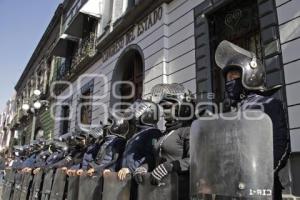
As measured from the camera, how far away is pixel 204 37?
26.7ft

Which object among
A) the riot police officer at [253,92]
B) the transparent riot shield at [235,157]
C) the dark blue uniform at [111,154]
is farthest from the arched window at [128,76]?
the transparent riot shield at [235,157]

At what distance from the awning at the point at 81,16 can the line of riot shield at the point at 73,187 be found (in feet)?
33.5

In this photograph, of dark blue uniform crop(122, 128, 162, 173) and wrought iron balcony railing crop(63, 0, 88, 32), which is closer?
dark blue uniform crop(122, 128, 162, 173)

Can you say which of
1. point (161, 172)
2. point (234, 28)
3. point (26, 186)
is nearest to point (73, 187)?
point (161, 172)

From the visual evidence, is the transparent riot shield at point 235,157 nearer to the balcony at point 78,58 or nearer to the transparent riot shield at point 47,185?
the transparent riot shield at point 47,185

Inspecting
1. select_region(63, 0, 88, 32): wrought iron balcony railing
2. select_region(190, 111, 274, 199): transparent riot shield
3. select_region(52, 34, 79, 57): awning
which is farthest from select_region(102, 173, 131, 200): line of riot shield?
select_region(63, 0, 88, 32): wrought iron balcony railing

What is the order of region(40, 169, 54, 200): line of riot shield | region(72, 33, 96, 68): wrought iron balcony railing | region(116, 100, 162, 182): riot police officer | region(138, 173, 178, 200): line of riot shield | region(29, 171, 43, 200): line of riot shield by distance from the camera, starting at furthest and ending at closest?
region(72, 33, 96, 68): wrought iron balcony railing, region(29, 171, 43, 200): line of riot shield, region(40, 169, 54, 200): line of riot shield, region(116, 100, 162, 182): riot police officer, region(138, 173, 178, 200): line of riot shield

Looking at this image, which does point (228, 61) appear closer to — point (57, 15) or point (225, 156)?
point (225, 156)

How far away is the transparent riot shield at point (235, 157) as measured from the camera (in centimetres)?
217

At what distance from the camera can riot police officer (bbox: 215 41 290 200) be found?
2537 millimetres

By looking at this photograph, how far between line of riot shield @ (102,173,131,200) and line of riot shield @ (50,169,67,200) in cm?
202

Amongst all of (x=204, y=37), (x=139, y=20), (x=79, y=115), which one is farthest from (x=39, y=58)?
(x=204, y=37)

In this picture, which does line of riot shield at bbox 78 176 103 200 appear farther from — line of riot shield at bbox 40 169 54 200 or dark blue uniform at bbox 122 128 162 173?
line of riot shield at bbox 40 169 54 200

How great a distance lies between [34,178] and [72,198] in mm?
2664
